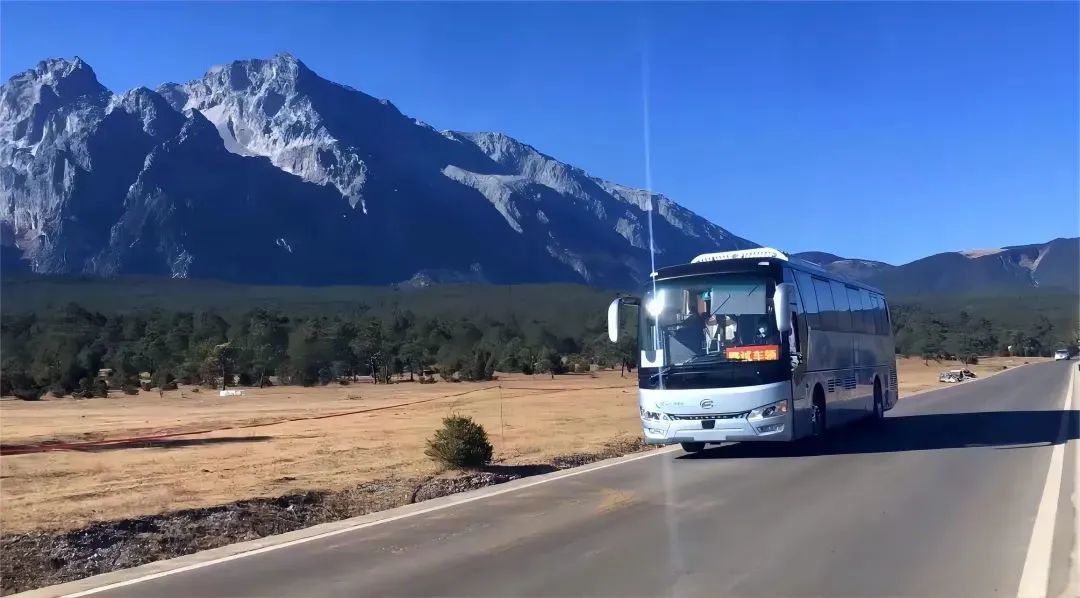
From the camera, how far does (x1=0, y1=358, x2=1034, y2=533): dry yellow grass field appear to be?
617 inches

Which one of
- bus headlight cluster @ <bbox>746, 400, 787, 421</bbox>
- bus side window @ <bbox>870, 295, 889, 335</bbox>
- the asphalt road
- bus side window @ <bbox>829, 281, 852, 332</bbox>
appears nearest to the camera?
the asphalt road

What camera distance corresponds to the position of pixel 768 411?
1680 cm

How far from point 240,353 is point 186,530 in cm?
5448

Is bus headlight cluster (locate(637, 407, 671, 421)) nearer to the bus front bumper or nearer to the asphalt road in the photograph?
the bus front bumper

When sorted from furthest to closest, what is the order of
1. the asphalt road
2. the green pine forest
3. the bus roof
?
1. the green pine forest
2. the bus roof
3. the asphalt road

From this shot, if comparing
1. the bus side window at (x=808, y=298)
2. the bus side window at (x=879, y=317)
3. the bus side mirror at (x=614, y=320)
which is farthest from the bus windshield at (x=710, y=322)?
the bus side window at (x=879, y=317)

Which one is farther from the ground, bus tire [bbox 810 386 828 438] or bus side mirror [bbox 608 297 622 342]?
bus side mirror [bbox 608 297 622 342]

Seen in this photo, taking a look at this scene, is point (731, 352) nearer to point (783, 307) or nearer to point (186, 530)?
point (783, 307)

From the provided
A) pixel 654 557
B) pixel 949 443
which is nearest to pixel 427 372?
pixel 949 443

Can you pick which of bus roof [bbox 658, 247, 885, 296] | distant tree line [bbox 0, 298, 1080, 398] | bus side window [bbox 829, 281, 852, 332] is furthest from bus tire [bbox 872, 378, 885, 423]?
distant tree line [bbox 0, 298, 1080, 398]

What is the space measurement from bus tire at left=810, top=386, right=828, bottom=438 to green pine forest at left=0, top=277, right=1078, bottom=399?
40727mm

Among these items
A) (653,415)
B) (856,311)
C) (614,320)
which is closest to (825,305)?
(856,311)

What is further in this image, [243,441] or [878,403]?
[243,441]

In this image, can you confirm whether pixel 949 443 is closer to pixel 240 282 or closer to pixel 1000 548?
pixel 1000 548
